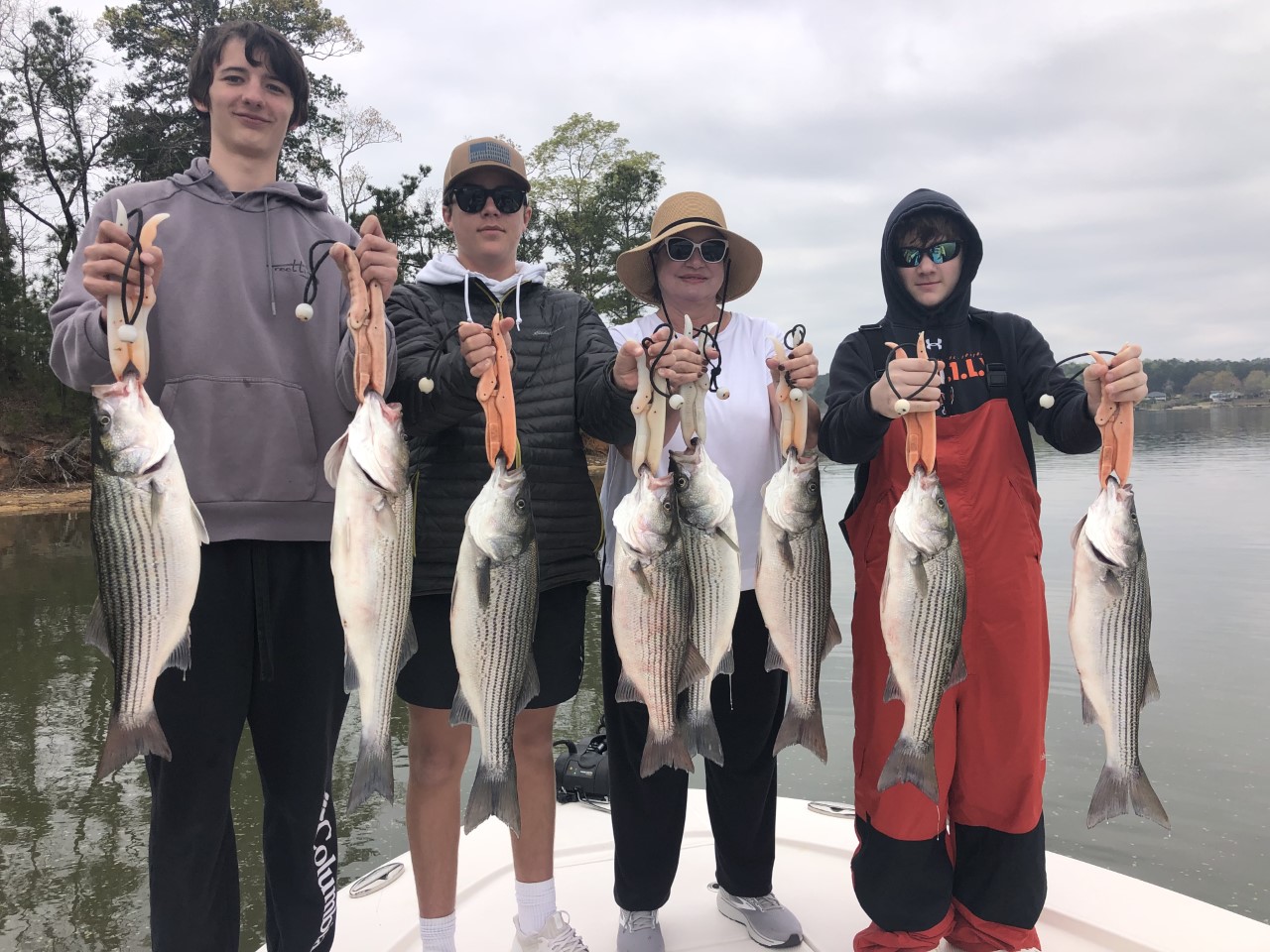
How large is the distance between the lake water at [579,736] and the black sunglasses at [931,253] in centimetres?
318

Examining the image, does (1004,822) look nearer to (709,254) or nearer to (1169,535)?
(709,254)

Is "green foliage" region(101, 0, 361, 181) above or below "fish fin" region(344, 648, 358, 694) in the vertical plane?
above

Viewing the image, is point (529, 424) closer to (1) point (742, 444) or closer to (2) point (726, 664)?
(1) point (742, 444)

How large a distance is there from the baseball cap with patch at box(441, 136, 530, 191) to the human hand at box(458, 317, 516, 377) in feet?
2.75

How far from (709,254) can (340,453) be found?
1.69 m

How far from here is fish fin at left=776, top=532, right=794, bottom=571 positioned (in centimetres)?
275

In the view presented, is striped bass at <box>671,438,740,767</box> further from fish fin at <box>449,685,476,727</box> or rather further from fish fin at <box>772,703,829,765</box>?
fish fin at <box>449,685,476,727</box>

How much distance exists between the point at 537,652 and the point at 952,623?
149 cm

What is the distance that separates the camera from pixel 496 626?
8.00ft

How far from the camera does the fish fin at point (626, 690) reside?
2713 mm

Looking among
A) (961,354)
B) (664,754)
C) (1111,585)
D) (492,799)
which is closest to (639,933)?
(664,754)

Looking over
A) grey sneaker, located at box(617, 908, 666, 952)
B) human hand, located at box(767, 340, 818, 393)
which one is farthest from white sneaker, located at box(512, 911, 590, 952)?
human hand, located at box(767, 340, 818, 393)

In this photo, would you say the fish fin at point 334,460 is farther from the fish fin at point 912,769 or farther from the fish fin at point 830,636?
the fish fin at point 912,769

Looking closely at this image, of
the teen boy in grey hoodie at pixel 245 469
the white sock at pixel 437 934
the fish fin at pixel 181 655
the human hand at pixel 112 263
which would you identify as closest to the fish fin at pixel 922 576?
the teen boy in grey hoodie at pixel 245 469
